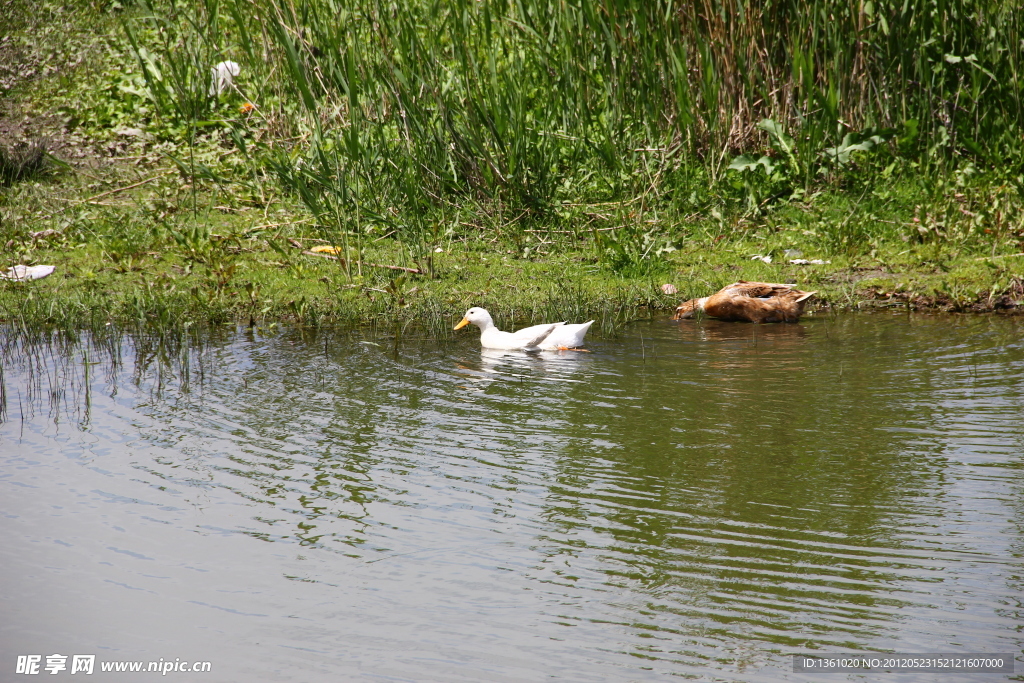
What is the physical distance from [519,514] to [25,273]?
6537 millimetres

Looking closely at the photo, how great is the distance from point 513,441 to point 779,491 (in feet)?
4.38

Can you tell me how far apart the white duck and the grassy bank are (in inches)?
45.9

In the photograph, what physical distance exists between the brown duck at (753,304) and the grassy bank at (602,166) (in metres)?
0.61

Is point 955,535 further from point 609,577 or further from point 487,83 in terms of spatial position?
point 487,83

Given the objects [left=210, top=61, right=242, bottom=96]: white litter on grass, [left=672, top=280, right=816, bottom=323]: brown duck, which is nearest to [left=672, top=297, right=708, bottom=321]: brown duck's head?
[left=672, top=280, right=816, bottom=323]: brown duck

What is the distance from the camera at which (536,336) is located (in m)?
6.80

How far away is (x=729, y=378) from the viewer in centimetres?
574

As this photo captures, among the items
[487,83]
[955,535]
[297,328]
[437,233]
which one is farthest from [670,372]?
[487,83]

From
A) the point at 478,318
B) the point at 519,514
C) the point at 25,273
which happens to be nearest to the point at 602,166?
the point at 478,318

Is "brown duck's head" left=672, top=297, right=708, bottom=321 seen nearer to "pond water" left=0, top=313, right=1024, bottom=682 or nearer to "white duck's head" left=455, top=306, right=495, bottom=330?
"pond water" left=0, top=313, right=1024, bottom=682

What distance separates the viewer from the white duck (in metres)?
6.64

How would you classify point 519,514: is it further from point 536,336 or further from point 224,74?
point 224,74

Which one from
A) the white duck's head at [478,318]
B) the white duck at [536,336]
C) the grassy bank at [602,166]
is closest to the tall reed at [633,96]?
the grassy bank at [602,166]

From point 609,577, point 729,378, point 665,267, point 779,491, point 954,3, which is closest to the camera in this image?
point 609,577
